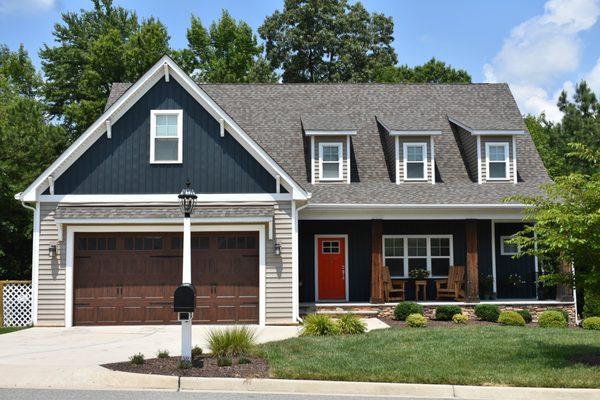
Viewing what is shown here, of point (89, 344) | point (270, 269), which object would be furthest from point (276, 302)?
point (89, 344)

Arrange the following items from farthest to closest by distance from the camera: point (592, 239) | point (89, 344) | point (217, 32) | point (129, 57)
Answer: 1. point (217, 32)
2. point (129, 57)
3. point (89, 344)
4. point (592, 239)

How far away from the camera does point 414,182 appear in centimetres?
2142

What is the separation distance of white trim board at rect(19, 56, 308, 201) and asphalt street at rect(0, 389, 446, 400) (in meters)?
8.61

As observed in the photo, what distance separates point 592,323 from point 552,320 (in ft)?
3.60

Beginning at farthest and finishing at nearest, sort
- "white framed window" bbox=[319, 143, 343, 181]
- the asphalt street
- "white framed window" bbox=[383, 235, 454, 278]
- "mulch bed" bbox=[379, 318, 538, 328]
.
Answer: "white framed window" bbox=[383, 235, 454, 278]
"white framed window" bbox=[319, 143, 343, 181]
"mulch bed" bbox=[379, 318, 538, 328]
the asphalt street

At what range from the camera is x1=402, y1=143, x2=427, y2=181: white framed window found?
21531 mm

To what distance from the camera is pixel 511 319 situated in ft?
58.7

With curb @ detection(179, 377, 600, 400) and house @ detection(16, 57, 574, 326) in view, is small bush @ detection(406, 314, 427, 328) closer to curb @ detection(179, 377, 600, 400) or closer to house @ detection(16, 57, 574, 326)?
→ house @ detection(16, 57, 574, 326)

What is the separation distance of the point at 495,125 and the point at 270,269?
9061mm

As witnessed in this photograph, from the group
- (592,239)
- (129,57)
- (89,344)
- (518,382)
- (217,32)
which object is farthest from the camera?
(217,32)

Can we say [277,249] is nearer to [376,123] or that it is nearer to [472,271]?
[472,271]

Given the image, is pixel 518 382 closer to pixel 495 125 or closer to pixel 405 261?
pixel 405 261

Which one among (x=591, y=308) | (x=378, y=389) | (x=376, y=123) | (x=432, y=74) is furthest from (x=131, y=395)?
(x=432, y=74)

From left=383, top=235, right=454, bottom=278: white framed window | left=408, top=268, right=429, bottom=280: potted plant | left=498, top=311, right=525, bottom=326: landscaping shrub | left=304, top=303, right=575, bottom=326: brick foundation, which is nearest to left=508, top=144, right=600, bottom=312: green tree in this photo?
left=498, top=311, right=525, bottom=326: landscaping shrub
